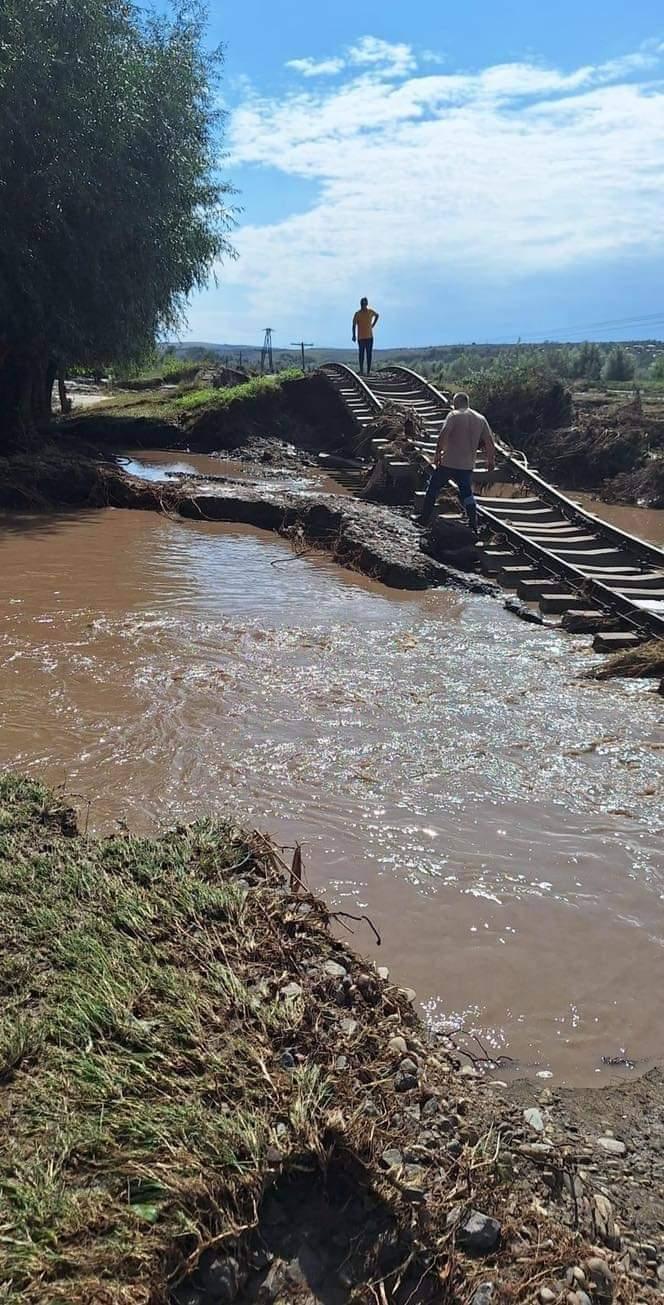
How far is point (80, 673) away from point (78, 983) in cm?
459

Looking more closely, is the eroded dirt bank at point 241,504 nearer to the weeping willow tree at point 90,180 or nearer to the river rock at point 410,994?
the weeping willow tree at point 90,180

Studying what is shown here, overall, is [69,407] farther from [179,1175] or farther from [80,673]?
[179,1175]

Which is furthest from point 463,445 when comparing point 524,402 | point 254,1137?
point 254,1137

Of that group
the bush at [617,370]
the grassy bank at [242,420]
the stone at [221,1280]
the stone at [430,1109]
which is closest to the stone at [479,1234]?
the stone at [430,1109]

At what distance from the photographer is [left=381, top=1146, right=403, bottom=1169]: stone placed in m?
2.41

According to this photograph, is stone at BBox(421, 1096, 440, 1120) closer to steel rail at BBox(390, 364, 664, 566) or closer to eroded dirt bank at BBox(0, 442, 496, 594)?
eroded dirt bank at BBox(0, 442, 496, 594)

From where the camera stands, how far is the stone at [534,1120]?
9.63 ft

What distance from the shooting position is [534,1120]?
9.85 ft

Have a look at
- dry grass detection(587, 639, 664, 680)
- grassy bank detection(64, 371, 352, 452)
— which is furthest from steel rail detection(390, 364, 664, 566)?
grassy bank detection(64, 371, 352, 452)

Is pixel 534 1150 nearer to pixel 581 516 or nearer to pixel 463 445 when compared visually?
pixel 463 445

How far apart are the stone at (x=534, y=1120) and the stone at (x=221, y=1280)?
3.92ft

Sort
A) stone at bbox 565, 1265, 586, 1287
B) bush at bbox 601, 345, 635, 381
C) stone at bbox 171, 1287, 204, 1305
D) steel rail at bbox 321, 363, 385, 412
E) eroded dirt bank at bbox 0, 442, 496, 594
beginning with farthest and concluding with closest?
bush at bbox 601, 345, 635, 381
steel rail at bbox 321, 363, 385, 412
eroded dirt bank at bbox 0, 442, 496, 594
stone at bbox 565, 1265, 586, 1287
stone at bbox 171, 1287, 204, 1305

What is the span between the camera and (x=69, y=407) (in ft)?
90.4

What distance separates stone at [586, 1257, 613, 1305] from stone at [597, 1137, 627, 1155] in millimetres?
634
